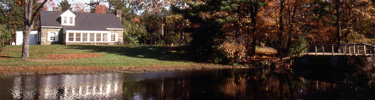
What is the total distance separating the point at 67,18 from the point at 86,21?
2798 mm

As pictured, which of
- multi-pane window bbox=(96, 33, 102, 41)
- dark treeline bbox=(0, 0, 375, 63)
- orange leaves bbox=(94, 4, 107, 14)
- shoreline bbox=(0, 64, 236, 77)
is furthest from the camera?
orange leaves bbox=(94, 4, 107, 14)

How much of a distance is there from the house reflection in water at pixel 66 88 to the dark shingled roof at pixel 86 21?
997 inches

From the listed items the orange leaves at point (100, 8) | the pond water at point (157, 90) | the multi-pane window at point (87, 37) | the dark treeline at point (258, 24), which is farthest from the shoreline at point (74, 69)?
the orange leaves at point (100, 8)

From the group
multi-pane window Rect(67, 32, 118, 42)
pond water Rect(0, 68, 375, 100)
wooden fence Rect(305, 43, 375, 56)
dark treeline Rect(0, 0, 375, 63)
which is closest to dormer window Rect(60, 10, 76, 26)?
multi-pane window Rect(67, 32, 118, 42)

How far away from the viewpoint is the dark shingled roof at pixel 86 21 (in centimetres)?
3872

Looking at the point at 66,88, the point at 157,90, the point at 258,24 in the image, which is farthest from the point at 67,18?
the point at 157,90

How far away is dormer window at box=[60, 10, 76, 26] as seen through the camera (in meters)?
39.2

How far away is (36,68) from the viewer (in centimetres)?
1772

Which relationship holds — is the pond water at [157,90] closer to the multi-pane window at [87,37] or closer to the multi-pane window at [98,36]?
the multi-pane window at [87,37]

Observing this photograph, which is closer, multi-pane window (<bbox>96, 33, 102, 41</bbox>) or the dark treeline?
the dark treeline

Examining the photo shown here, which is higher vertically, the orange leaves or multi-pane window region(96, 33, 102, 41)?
the orange leaves

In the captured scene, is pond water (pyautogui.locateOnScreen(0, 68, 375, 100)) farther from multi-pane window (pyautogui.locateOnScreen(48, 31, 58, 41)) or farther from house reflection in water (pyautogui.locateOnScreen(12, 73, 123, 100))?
multi-pane window (pyautogui.locateOnScreen(48, 31, 58, 41))

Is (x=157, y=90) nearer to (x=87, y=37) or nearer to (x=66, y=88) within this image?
(x=66, y=88)

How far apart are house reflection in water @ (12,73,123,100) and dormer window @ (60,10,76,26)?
26.1 m
